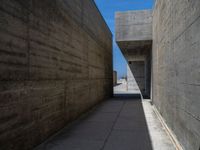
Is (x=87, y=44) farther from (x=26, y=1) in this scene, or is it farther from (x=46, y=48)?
(x=26, y=1)

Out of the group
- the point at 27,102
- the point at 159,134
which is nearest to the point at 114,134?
the point at 159,134

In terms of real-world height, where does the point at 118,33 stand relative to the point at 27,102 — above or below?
above

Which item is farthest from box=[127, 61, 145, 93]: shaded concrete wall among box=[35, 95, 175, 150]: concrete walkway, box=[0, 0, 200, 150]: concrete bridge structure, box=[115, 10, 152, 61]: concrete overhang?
box=[35, 95, 175, 150]: concrete walkway

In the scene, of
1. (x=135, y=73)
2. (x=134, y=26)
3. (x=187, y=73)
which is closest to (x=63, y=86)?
(x=187, y=73)

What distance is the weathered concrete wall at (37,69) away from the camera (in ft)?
7.46

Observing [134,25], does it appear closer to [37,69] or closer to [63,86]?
[63,86]

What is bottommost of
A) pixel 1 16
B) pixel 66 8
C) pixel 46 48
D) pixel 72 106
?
pixel 72 106

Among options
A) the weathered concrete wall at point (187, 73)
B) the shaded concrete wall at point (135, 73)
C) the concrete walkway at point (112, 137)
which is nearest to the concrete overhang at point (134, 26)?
the concrete walkway at point (112, 137)

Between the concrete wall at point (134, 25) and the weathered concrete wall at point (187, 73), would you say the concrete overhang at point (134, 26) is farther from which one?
the weathered concrete wall at point (187, 73)

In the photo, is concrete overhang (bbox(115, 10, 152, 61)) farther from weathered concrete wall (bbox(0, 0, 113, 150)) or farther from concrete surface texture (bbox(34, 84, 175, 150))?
concrete surface texture (bbox(34, 84, 175, 150))

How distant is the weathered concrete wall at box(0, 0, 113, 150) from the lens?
7.46ft

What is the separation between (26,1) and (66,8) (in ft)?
5.71

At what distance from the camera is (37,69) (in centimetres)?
294

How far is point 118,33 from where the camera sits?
320 inches
